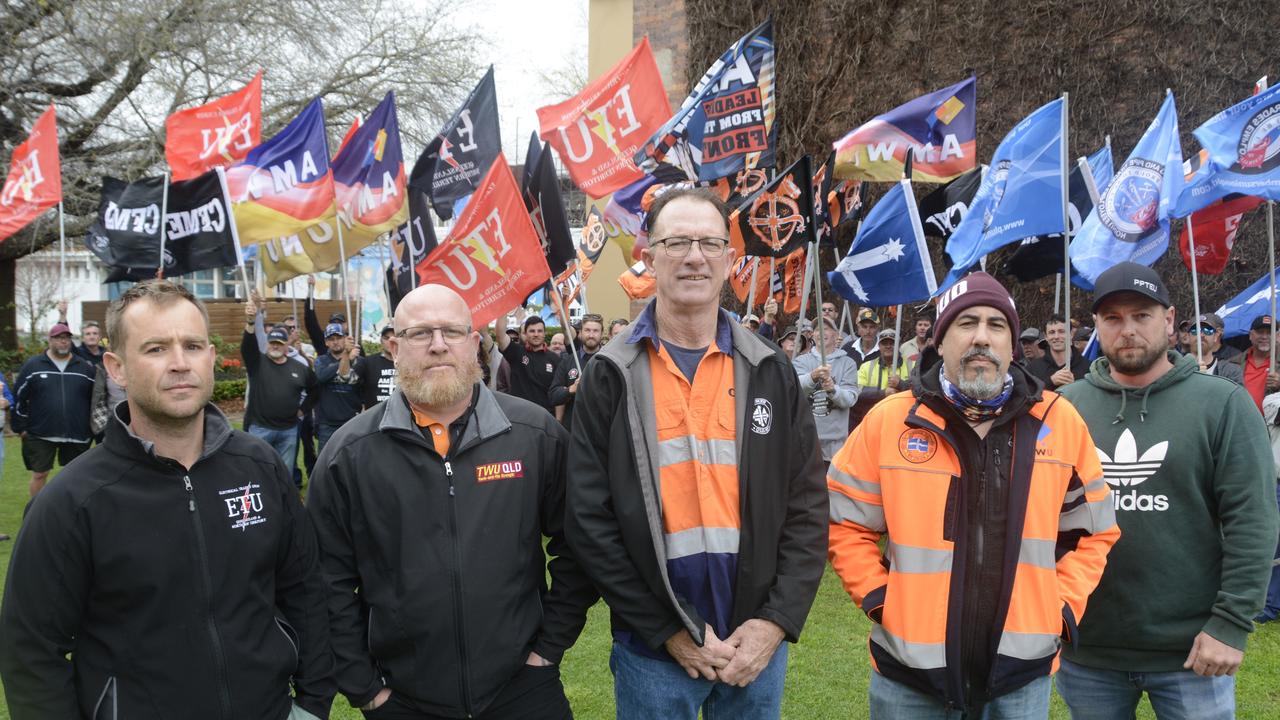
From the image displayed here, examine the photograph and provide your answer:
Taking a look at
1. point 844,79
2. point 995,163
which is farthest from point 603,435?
point 844,79

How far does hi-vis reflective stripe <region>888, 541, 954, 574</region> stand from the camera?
2.65 metres

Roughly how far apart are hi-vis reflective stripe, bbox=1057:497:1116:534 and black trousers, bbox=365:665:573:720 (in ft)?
5.70

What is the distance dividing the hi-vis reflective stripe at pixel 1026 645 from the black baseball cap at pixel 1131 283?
125cm

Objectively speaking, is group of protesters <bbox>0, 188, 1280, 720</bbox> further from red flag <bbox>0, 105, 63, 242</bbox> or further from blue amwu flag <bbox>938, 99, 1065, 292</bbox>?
red flag <bbox>0, 105, 63, 242</bbox>

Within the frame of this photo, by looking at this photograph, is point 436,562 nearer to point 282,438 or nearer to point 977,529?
point 977,529

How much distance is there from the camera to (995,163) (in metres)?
6.61

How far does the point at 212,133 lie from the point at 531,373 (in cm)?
498

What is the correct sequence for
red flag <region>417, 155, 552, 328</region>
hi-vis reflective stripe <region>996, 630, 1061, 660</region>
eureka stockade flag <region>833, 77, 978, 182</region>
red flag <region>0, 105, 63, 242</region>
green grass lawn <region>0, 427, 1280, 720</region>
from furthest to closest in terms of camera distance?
red flag <region>0, 105, 63, 242</region>, eureka stockade flag <region>833, 77, 978, 182</region>, red flag <region>417, 155, 552, 328</region>, green grass lawn <region>0, 427, 1280, 720</region>, hi-vis reflective stripe <region>996, 630, 1061, 660</region>

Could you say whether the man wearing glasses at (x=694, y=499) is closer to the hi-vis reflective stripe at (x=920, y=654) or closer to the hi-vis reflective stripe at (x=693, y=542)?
the hi-vis reflective stripe at (x=693, y=542)

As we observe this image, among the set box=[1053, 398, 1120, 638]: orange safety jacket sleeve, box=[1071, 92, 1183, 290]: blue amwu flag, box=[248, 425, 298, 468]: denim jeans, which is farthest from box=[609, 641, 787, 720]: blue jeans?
box=[248, 425, 298, 468]: denim jeans

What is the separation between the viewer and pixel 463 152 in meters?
8.45

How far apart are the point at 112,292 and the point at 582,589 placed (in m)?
57.7

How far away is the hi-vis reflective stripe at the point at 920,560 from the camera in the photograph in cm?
265

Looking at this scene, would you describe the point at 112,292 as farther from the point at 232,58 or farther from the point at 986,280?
the point at 986,280
